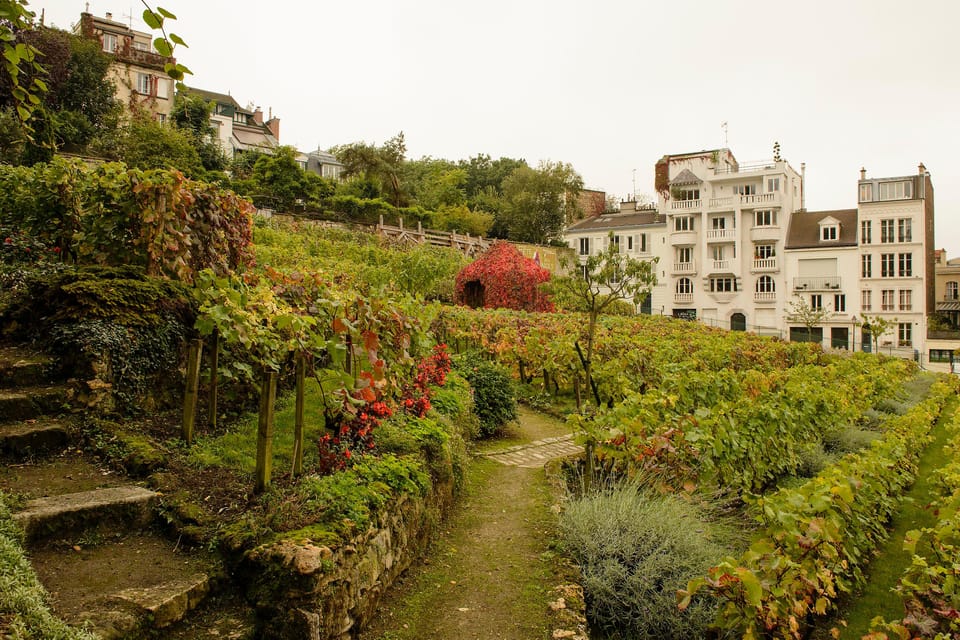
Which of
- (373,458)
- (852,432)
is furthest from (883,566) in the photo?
(373,458)

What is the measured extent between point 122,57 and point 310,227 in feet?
70.8

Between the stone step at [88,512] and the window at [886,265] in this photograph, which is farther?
the window at [886,265]

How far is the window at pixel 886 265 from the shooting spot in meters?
39.4

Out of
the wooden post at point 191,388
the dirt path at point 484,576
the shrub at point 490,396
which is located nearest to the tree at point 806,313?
the shrub at point 490,396

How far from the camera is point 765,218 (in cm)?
4172

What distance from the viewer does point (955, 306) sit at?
51531mm

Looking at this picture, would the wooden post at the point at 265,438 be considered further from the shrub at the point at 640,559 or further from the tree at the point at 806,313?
the tree at the point at 806,313

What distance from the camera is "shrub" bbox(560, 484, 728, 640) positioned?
4516 mm

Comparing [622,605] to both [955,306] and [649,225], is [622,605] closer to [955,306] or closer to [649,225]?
[649,225]

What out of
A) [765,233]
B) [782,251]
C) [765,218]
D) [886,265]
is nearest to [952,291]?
[886,265]

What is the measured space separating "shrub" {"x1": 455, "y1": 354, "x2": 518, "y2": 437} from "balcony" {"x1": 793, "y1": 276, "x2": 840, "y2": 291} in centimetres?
3790

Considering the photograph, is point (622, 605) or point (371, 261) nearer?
point (622, 605)

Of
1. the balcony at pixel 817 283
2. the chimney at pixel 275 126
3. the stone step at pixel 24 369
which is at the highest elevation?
the chimney at pixel 275 126

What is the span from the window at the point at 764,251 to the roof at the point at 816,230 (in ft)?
3.15
